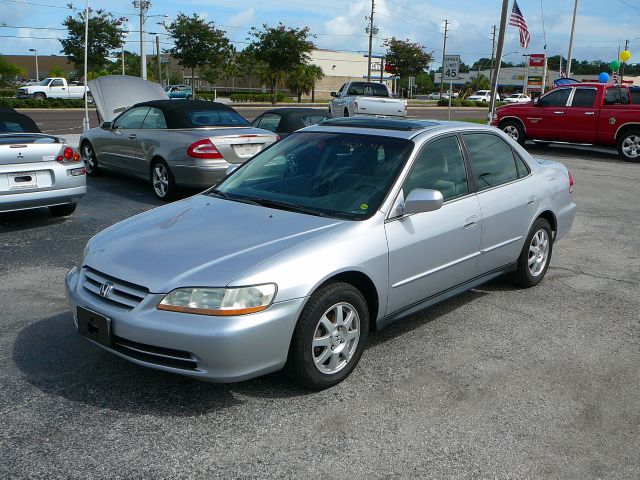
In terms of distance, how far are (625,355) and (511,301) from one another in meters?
1.22

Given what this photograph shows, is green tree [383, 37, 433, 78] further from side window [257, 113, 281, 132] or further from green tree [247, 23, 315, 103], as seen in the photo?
side window [257, 113, 281, 132]

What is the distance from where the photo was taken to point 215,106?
35.3ft

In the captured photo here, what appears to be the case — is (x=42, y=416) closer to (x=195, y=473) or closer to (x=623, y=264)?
(x=195, y=473)

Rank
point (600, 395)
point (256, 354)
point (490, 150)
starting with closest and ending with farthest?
point (256, 354) < point (600, 395) < point (490, 150)

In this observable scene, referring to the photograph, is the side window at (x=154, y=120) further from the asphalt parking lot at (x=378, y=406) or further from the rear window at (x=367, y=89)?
the rear window at (x=367, y=89)

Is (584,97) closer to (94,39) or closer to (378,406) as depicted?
(378,406)

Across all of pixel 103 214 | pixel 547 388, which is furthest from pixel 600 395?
pixel 103 214

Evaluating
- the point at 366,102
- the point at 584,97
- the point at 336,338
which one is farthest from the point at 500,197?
the point at 366,102

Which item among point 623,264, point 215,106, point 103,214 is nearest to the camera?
point 623,264

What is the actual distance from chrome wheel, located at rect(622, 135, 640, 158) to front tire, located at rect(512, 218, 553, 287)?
12017 millimetres

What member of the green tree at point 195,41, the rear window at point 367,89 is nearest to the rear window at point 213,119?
the rear window at point 367,89

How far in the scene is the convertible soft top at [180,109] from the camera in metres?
10.1

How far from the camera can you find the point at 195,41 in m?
46.2

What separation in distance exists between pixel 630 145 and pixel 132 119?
12.3 meters
